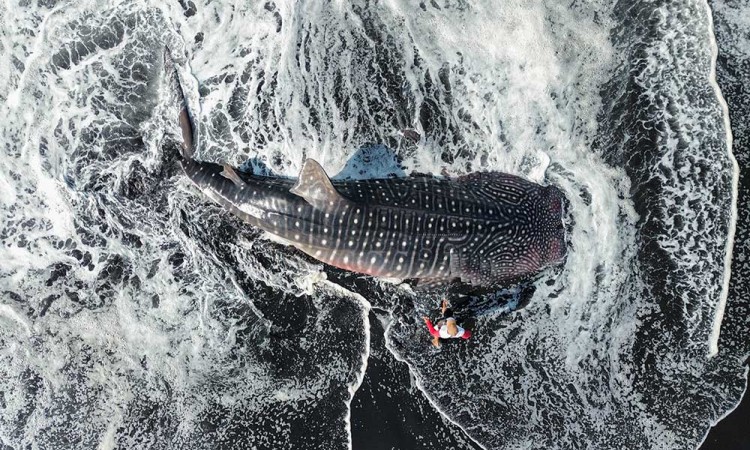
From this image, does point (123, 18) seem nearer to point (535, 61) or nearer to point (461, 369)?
point (535, 61)

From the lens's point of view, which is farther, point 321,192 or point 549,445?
point 549,445

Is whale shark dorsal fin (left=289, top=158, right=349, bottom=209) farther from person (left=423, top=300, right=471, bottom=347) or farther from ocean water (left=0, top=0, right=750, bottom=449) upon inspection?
person (left=423, top=300, right=471, bottom=347)

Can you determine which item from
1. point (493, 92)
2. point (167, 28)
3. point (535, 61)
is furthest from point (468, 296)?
point (167, 28)

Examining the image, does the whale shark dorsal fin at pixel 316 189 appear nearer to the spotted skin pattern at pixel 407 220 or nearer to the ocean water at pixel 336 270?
the spotted skin pattern at pixel 407 220

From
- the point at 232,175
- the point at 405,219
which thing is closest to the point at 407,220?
the point at 405,219

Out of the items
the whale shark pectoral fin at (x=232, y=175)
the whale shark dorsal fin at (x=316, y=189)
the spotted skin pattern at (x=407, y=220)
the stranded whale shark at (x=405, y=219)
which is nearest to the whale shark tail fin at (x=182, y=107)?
the stranded whale shark at (x=405, y=219)

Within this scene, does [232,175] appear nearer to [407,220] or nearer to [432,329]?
[407,220]
